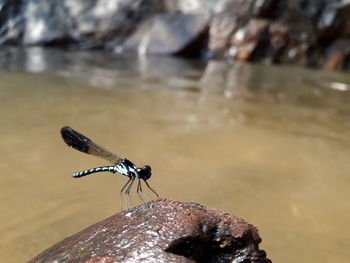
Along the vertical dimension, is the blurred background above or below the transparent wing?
below

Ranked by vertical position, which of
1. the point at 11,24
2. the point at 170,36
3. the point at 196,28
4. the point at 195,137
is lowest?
the point at 195,137

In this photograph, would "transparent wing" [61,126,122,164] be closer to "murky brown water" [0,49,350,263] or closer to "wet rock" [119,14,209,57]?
"murky brown water" [0,49,350,263]

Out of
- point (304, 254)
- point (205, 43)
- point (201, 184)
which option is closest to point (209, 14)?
point (205, 43)

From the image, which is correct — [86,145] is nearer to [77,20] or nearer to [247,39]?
[247,39]

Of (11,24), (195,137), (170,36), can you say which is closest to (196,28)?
(170,36)

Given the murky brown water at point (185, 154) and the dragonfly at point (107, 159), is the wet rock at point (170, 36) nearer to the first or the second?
the murky brown water at point (185, 154)

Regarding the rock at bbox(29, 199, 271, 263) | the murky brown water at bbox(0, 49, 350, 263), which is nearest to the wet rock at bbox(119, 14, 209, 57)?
the murky brown water at bbox(0, 49, 350, 263)

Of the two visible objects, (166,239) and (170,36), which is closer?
(166,239)
